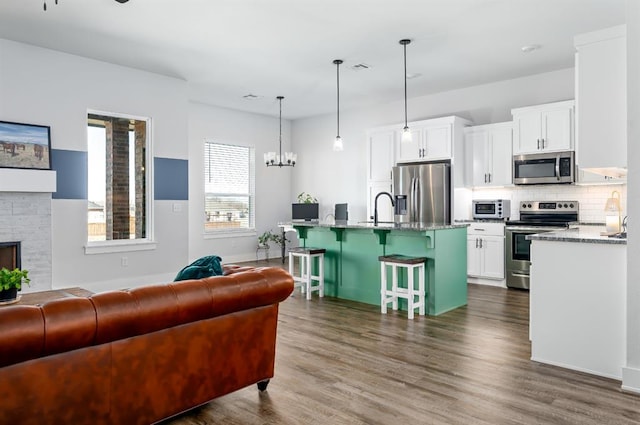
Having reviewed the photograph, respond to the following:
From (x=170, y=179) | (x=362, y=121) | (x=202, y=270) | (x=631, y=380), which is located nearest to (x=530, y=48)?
(x=362, y=121)

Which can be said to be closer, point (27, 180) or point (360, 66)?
point (27, 180)

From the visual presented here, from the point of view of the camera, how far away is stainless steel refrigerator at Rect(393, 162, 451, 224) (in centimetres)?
697

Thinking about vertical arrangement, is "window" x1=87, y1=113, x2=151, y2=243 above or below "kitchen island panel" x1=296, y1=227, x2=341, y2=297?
above

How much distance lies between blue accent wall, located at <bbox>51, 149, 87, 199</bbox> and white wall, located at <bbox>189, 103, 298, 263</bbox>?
277cm

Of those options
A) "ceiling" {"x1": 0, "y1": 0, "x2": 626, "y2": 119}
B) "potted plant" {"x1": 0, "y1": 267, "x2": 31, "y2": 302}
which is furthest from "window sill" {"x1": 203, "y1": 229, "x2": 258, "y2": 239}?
"potted plant" {"x1": 0, "y1": 267, "x2": 31, "y2": 302}

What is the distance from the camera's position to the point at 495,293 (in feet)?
19.7

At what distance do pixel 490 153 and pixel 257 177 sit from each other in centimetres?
481

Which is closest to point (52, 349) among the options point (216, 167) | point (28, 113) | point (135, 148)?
point (28, 113)

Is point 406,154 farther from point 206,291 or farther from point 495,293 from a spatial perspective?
point 206,291

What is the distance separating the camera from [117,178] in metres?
6.26

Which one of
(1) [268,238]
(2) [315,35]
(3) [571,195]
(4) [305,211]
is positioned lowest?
(1) [268,238]

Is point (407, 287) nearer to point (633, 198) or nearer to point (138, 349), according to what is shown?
point (633, 198)

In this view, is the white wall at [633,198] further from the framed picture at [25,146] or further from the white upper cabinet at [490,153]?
the framed picture at [25,146]

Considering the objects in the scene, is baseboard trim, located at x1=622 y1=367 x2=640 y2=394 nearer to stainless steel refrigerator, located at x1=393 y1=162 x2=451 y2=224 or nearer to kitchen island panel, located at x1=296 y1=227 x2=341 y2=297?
kitchen island panel, located at x1=296 y1=227 x2=341 y2=297
